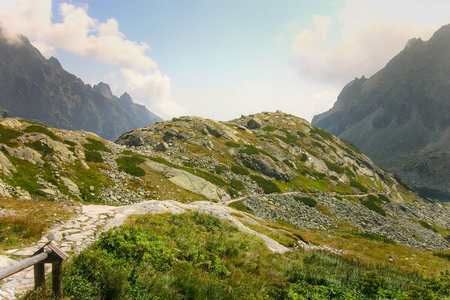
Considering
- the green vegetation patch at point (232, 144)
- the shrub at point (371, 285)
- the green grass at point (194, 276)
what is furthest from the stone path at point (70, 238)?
the green vegetation patch at point (232, 144)

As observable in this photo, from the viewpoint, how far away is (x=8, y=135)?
28.1 m

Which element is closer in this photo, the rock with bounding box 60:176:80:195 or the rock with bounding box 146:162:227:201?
the rock with bounding box 60:176:80:195

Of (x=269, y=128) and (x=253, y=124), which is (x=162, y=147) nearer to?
(x=253, y=124)

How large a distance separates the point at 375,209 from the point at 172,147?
60.6m

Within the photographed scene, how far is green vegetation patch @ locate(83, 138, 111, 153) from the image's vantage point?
39056 mm

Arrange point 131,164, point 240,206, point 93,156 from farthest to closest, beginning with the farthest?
point 240,206
point 131,164
point 93,156

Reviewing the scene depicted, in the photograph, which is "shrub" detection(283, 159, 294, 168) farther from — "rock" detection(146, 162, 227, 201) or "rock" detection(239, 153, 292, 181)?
"rock" detection(146, 162, 227, 201)

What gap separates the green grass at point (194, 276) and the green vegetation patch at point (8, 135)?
2700cm

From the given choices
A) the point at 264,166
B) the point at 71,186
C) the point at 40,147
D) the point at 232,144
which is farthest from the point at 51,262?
the point at 232,144

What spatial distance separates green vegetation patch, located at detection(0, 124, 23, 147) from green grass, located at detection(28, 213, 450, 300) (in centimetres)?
2700

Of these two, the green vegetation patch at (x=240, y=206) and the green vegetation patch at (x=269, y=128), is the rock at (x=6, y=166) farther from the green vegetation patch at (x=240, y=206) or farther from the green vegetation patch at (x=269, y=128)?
the green vegetation patch at (x=269, y=128)

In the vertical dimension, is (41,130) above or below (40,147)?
above

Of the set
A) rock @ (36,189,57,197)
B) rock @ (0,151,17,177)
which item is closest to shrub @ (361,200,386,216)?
rock @ (36,189,57,197)

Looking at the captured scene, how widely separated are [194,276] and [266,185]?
4804 centimetres
